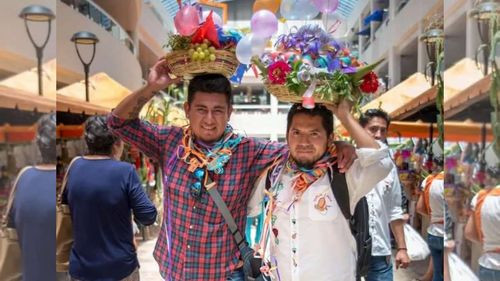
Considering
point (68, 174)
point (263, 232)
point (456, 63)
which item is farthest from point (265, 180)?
point (68, 174)

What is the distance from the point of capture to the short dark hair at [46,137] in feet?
5.90

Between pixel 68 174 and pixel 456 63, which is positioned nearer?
pixel 456 63

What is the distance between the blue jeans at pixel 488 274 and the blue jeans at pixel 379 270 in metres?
0.88

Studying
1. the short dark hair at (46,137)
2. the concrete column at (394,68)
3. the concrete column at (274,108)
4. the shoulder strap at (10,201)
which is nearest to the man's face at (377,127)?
the short dark hair at (46,137)

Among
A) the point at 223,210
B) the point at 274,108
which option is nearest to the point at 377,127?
the point at 223,210

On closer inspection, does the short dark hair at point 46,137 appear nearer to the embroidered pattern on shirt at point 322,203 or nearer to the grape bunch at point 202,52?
the grape bunch at point 202,52

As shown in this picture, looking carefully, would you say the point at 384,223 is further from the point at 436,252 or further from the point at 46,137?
the point at 46,137

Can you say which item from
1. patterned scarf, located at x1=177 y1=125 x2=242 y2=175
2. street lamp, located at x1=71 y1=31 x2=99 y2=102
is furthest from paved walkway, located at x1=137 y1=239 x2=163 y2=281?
patterned scarf, located at x1=177 y1=125 x2=242 y2=175

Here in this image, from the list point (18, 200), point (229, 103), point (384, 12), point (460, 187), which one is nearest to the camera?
point (18, 200)

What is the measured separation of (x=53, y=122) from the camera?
186cm

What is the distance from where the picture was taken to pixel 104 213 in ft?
8.45

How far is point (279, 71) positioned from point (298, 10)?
316 millimetres

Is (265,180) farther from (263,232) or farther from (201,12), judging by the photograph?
(201,12)

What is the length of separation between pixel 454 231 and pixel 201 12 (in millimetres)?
1367
